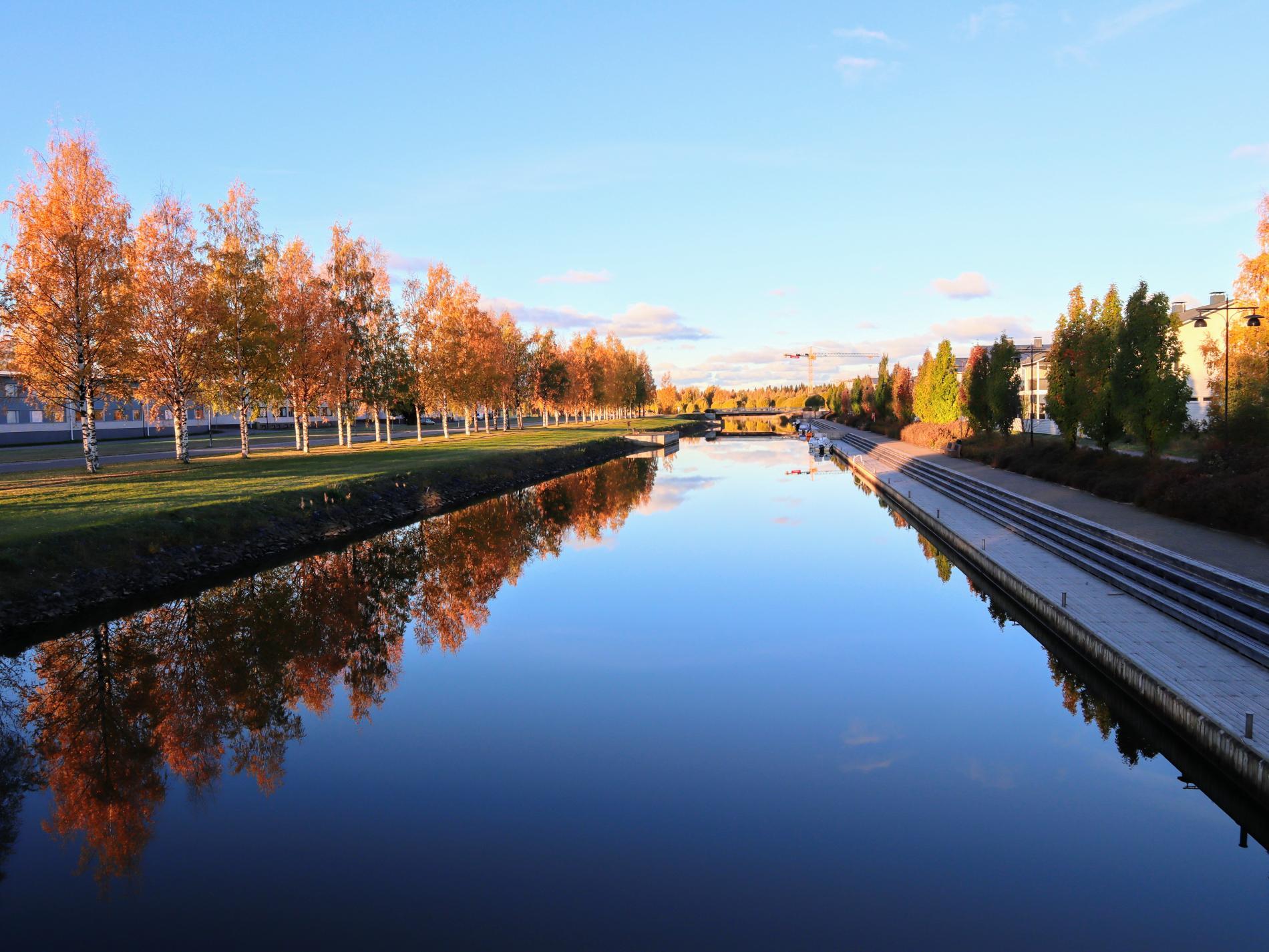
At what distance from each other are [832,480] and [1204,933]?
34745mm

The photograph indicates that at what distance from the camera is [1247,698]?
837cm

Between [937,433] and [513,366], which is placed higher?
[513,366]

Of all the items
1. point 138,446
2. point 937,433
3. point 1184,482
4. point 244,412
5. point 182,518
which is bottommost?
point 182,518

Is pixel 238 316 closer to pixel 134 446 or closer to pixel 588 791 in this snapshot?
pixel 134 446

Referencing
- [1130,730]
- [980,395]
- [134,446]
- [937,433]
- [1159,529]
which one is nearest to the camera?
[1130,730]

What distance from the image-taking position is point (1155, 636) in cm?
1084

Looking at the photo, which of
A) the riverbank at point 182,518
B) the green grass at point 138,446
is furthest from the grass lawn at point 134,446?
the riverbank at point 182,518

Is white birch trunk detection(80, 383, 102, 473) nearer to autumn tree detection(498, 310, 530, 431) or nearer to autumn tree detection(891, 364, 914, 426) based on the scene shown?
autumn tree detection(498, 310, 530, 431)

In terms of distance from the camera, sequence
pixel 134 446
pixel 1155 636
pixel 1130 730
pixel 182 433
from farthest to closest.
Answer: pixel 134 446 → pixel 182 433 → pixel 1155 636 → pixel 1130 730

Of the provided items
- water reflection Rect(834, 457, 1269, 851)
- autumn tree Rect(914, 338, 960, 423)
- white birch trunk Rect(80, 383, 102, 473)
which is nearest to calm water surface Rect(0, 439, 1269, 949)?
water reflection Rect(834, 457, 1269, 851)

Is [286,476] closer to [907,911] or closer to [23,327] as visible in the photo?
[23,327]

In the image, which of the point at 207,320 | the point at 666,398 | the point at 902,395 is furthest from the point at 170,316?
the point at 666,398

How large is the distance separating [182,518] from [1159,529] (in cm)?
2156

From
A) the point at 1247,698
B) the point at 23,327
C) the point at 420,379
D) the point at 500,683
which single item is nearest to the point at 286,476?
the point at 23,327
